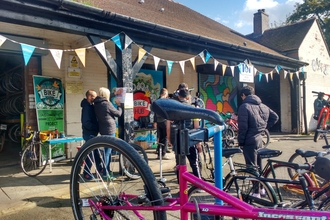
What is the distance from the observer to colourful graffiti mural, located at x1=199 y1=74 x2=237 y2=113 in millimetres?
11034

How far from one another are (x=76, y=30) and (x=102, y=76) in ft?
9.61

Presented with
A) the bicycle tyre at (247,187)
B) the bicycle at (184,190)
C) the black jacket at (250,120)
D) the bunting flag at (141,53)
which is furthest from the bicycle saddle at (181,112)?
the bunting flag at (141,53)

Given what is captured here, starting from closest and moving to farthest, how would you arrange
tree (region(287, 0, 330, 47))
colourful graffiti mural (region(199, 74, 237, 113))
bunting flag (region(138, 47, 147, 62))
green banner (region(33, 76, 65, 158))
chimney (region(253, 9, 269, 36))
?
bunting flag (region(138, 47, 147, 62)), green banner (region(33, 76, 65, 158)), colourful graffiti mural (region(199, 74, 237, 113)), chimney (region(253, 9, 269, 36)), tree (region(287, 0, 330, 47))

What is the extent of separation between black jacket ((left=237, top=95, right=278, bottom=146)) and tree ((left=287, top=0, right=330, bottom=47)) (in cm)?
2731

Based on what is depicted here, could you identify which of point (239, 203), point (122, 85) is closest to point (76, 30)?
point (122, 85)

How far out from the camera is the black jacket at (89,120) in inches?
195

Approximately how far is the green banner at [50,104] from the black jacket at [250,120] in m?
4.56

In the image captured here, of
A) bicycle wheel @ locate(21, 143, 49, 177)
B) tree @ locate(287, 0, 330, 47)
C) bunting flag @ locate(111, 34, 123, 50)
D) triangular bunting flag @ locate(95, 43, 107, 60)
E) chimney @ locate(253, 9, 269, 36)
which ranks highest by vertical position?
tree @ locate(287, 0, 330, 47)

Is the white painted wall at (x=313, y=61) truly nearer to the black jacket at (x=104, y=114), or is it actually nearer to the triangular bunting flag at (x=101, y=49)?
the triangular bunting flag at (x=101, y=49)

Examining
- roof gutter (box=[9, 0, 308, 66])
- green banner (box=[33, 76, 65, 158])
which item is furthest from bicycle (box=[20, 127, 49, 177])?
roof gutter (box=[9, 0, 308, 66])

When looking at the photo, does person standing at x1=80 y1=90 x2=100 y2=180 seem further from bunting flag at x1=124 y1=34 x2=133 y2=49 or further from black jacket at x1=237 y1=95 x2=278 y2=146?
black jacket at x1=237 y1=95 x2=278 y2=146

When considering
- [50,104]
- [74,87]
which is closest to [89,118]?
[50,104]

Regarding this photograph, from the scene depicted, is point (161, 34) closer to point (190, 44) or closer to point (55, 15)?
point (190, 44)

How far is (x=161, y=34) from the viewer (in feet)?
20.0
